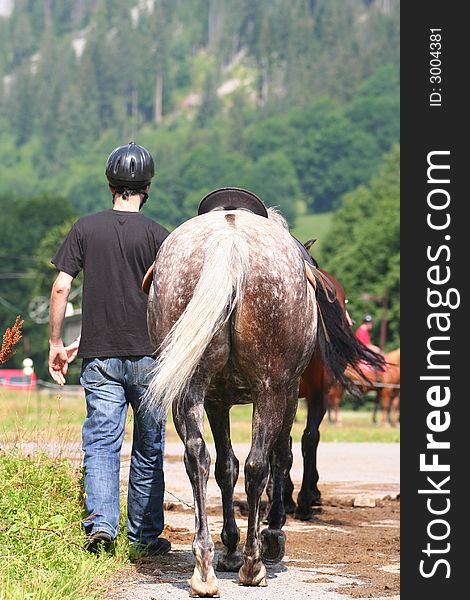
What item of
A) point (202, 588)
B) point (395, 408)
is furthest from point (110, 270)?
point (395, 408)

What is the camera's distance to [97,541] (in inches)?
278

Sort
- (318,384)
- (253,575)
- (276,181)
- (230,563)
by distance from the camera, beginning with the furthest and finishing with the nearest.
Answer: (276,181), (318,384), (230,563), (253,575)

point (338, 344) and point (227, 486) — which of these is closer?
point (227, 486)

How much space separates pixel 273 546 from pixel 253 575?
0.80 meters

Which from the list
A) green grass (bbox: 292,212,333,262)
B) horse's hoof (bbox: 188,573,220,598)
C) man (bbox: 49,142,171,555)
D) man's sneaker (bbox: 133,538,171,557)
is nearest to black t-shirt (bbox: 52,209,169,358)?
man (bbox: 49,142,171,555)

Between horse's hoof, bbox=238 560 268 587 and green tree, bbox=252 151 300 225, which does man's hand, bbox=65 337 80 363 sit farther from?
green tree, bbox=252 151 300 225

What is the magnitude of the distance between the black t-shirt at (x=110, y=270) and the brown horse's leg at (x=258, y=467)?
38.8 inches

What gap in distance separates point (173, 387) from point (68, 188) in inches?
7609

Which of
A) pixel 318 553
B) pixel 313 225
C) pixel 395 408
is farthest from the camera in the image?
pixel 313 225

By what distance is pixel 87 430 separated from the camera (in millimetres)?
7344

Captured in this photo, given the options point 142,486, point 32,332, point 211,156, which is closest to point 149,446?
point 142,486

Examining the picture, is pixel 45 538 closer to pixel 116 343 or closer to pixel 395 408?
pixel 116 343

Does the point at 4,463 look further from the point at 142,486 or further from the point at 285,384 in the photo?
the point at 285,384

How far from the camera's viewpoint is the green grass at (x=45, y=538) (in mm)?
5852
